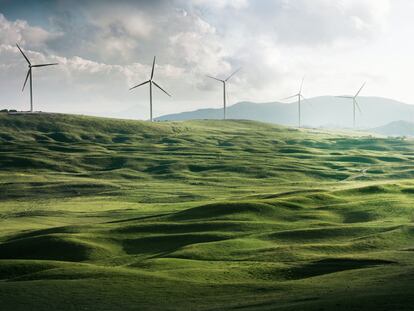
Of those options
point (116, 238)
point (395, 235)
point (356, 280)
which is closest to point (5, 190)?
point (116, 238)

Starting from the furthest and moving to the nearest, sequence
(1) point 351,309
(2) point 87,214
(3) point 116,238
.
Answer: (2) point 87,214
(3) point 116,238
(1) point 351,309

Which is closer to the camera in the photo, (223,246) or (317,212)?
(223,246)

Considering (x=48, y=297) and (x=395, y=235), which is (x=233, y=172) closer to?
(x=395, y=235)

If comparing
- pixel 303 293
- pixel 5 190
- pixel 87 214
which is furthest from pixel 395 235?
pixel 5 190

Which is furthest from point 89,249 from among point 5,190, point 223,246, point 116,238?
point 5,190

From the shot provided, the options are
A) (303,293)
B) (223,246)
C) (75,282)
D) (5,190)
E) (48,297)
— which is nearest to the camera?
(303,293)

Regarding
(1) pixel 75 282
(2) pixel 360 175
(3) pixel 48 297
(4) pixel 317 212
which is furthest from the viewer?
(2) pixel 360 175

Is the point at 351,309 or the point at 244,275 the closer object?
the point at 351,309

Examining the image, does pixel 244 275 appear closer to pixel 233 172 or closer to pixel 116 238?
pixel 116 238

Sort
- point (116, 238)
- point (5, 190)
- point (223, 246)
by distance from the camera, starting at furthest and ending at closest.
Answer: point (5, 190), point (116, 238), point (223, 246)
